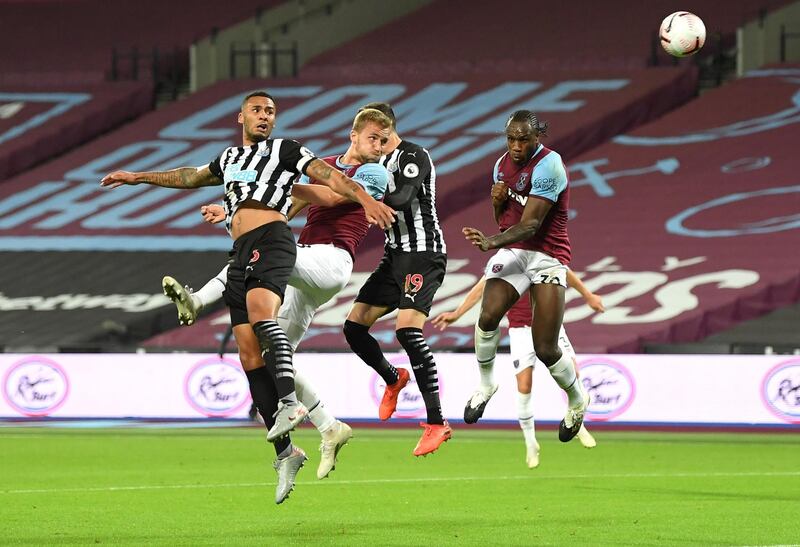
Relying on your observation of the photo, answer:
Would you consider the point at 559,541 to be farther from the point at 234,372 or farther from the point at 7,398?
the point at 7,398

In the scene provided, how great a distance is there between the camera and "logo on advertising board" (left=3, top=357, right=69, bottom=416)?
22.0 metres

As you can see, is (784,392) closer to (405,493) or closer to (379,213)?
(405,493)

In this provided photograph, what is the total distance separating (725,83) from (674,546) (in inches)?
975

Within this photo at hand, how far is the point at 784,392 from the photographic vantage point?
19.9 metres

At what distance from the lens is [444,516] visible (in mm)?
11227

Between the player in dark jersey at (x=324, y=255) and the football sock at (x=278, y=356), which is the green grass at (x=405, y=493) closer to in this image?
the player in dark jersey at (x=324, y=255)

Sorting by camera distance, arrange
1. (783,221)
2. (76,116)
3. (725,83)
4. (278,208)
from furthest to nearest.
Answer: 1. (76,116)
2. (725,83)
3. (783,221)
4. (278,208)

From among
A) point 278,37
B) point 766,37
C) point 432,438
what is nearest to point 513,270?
point 432,438

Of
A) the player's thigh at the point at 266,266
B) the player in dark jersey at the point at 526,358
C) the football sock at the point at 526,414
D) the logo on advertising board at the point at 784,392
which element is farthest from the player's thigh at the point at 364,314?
the logo on advertising board at the point at 784,392

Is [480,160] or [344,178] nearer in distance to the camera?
[344,178]

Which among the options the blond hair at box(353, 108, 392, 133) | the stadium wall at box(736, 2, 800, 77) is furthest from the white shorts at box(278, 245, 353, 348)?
the stadium wall at box(736, 2, 800, 77)

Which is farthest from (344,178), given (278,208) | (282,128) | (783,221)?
(282,128)

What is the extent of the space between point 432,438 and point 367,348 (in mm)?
958

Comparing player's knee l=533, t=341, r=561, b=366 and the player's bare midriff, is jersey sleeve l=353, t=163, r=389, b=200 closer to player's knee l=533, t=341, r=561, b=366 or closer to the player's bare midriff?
the player's bare midriff
